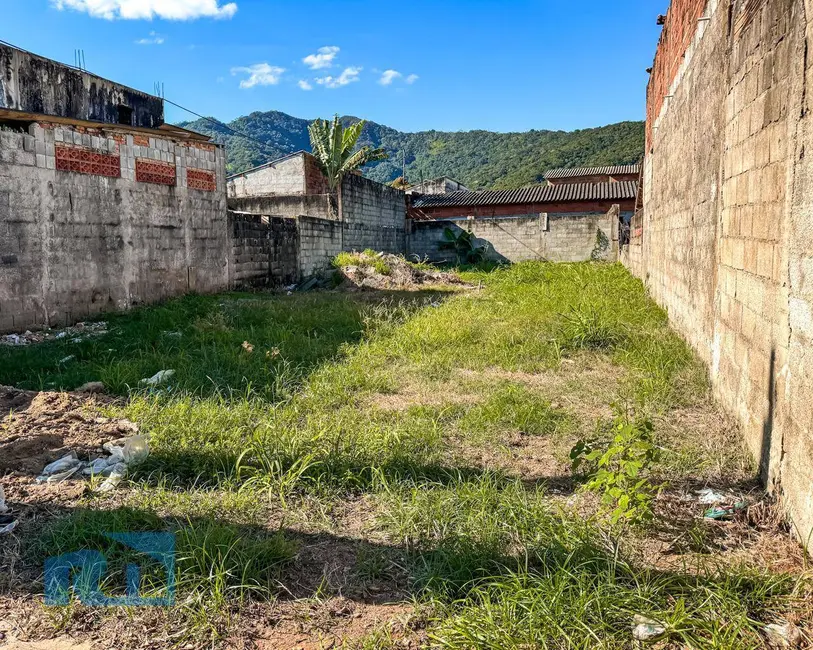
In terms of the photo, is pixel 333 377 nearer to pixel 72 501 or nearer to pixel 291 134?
pixel 72 501

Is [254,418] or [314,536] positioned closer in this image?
[314,536]

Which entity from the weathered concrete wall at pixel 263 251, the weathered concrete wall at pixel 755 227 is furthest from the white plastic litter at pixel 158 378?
the weathered concrete wall at pixel 263 251

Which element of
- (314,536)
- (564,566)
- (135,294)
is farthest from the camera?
(135,294)

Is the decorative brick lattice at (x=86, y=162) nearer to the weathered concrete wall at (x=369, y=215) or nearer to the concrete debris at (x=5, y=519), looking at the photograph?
the concrete debris at (x=5, y=519)

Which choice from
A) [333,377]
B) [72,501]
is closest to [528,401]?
[333,377]

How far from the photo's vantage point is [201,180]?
10336mm

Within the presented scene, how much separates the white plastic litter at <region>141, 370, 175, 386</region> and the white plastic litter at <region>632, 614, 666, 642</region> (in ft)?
13.1

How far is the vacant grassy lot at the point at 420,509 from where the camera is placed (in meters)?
1.92

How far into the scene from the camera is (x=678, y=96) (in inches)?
267

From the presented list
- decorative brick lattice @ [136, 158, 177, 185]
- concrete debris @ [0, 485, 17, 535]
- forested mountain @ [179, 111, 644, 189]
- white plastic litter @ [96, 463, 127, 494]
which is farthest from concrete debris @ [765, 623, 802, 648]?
forested mountain @ [179, 111, 644, 189]

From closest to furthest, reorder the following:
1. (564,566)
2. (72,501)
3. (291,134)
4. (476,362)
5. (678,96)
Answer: (564,566) → (72,501) → (476,362) → (678,96) → (291,134)

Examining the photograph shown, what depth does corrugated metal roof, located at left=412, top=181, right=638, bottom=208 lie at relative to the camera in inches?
1052

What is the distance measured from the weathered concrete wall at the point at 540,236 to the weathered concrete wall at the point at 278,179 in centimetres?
554

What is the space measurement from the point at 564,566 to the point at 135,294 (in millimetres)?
8630
